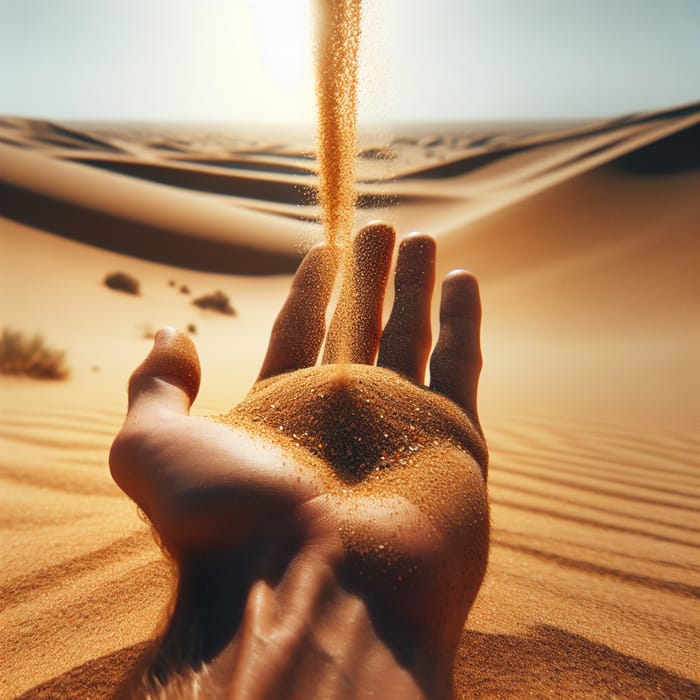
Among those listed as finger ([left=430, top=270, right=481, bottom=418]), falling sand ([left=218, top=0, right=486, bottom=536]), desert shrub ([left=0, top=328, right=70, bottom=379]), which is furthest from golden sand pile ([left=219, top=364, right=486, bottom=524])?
desert shrub ([left=0, top=328, right=70, bottom=379])

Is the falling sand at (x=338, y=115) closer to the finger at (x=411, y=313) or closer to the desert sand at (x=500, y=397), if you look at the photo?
the desert sand at (x=500, y=397)

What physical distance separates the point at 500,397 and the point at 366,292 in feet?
7.85

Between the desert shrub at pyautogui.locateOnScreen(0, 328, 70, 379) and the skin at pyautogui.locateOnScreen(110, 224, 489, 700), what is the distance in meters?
2.72

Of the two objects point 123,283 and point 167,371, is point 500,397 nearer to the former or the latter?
point 167,371

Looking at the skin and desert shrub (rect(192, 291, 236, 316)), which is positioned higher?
the skin

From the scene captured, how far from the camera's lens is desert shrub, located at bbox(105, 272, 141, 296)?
7078 mm

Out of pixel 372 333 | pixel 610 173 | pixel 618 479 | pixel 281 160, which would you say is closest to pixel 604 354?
pixel 618 479

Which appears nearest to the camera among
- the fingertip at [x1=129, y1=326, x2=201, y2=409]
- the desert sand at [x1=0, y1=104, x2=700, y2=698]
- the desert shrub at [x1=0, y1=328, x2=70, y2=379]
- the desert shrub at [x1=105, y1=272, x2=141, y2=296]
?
the desert sand at [x1=0, y1=104, x2=700, y2=698]

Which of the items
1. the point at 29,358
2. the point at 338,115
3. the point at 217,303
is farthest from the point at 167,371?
the point at 217,303

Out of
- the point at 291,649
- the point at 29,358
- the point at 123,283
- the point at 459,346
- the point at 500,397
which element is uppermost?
the point at 291,649

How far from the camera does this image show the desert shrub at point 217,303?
24.2ft

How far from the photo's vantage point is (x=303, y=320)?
1770mm

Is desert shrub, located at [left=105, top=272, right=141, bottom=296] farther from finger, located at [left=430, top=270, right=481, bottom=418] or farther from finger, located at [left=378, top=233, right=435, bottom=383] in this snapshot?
finger, located at [left=430, top=270, right=481, bottom=418]

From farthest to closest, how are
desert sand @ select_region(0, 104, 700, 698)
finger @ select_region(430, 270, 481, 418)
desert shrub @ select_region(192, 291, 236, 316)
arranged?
1. desert shrub @ select_region(192, 291, 236, 316)
2. finger @ select_region(430, 270, 481, 418)
3. desert sand @ select_region(0, 104, 700, 698)
